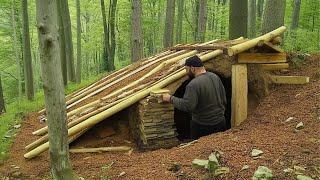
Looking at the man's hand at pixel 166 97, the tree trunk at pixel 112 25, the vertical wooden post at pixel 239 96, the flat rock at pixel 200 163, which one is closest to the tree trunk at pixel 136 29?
the vertical wooden post at pixel 239 96

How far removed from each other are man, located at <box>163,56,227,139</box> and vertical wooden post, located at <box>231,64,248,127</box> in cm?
42

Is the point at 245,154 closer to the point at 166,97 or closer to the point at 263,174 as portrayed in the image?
the point at 263,174

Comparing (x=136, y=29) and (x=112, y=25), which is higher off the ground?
(x=136, y=29)

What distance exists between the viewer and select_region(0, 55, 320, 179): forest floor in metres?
4.55

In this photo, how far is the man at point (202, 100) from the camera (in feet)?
20.0

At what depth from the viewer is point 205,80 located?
20.2ft

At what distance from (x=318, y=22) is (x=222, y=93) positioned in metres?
17.8

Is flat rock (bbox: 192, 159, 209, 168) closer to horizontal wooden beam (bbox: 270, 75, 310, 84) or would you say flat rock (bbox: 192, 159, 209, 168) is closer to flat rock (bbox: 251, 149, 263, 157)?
flat rock (bbox: 251, 149, 263, 157)

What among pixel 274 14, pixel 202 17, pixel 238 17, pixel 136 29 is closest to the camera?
pixel 274 14

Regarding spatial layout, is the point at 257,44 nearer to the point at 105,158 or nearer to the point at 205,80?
the point at 205,80

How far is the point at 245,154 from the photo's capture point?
4.87m

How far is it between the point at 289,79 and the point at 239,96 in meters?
1.13

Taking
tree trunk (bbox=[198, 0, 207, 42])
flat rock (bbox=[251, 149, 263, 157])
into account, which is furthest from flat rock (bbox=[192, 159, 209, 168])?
tree trunk (bbox=[198, 0, 207, 42])

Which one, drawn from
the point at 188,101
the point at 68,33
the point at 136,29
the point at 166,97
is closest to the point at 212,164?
the point at 188,101
